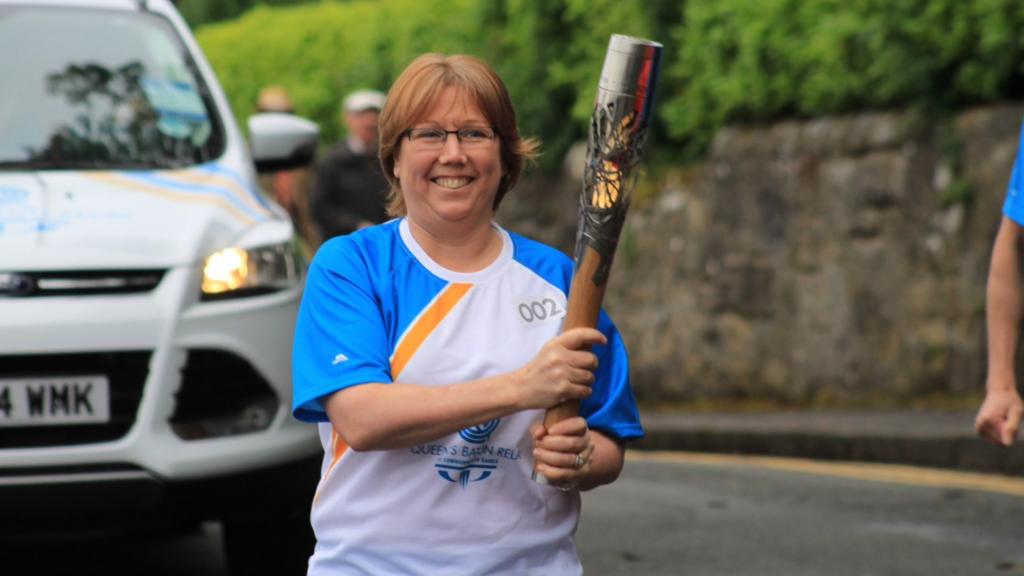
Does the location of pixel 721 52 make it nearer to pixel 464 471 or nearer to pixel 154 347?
pixel 154 347

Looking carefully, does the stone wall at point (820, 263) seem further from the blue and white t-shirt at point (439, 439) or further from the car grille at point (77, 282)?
the blue and white t-shirt at point (439, 439)

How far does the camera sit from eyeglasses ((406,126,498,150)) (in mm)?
3393

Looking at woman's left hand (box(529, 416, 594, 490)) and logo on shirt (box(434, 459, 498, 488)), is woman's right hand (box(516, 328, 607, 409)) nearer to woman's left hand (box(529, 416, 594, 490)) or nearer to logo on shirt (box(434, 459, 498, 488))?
woman's left hand (box(529, 416, 594, 490))

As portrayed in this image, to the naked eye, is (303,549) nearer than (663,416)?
Yes

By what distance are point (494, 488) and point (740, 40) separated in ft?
35.1

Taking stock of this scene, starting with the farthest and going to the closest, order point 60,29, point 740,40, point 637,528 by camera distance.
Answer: point 740,40 → point 637,528 → point 60,29

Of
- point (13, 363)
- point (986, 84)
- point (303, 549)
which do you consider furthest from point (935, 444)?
point (13, 363)

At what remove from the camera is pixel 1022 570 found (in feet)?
24.1

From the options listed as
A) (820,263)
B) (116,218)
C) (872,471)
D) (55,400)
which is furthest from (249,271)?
(820,263)

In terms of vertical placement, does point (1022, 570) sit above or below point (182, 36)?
below

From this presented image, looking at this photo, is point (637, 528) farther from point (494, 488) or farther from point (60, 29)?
point (494, 488)

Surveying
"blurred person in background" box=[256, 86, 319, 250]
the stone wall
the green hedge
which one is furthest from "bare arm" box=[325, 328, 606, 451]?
"blurred person in background" box=[256, 86, 319, 250]

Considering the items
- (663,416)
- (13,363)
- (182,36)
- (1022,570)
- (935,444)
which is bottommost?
(663,416)

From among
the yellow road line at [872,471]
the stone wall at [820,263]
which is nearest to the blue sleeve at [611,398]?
the yellow road line at [872,471]
